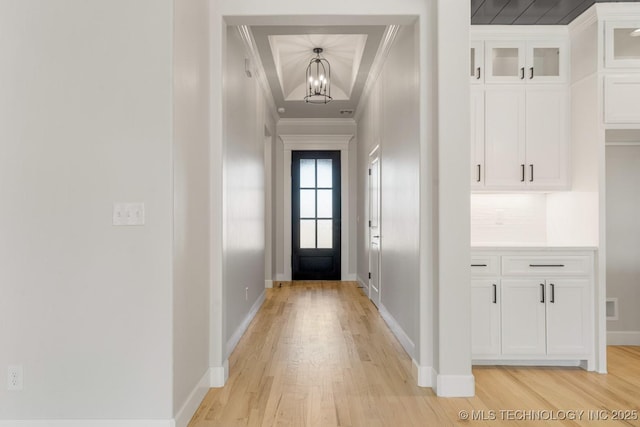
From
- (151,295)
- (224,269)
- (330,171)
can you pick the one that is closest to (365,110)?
(330,171)

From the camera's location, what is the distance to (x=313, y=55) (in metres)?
5.37

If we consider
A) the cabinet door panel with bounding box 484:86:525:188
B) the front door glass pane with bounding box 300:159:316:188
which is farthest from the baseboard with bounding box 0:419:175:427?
the front door glass pane with bounding box 300:159:316:188

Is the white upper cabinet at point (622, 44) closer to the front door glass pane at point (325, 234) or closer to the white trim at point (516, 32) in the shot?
the white trim at point (516, 32)

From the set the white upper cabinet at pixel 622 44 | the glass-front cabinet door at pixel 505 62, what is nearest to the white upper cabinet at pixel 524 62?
the glass-front cabinet door at pixel 505 62

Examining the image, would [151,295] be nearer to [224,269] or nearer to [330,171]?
[224,269]

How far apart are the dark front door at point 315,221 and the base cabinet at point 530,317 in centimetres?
449

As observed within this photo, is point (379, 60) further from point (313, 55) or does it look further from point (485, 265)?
point (485, 265)

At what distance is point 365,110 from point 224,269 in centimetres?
411

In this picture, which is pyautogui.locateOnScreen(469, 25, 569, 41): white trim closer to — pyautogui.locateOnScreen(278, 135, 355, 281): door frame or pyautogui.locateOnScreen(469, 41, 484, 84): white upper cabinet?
pyautogui.locateOnScreen(469, 41, 484, 84): white upper cabinet

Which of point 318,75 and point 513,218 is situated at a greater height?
point 318,75

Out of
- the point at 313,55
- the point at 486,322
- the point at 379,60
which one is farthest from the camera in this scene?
the point at 313,55

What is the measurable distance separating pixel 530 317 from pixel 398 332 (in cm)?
117

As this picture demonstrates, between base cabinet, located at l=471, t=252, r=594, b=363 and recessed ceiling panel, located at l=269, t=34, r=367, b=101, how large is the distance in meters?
2.80

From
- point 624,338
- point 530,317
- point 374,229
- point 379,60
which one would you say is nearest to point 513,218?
point 530,317
